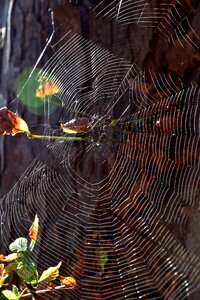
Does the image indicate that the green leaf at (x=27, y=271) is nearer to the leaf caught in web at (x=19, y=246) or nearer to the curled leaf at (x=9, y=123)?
the leaf caught in web at (x=19, y=246)

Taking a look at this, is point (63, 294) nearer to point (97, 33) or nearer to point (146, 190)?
point (146, 190)

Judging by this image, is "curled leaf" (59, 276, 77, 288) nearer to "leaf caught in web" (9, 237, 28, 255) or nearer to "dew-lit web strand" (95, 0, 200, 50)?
"leaf caught in web" (9, 237, 28, 255)

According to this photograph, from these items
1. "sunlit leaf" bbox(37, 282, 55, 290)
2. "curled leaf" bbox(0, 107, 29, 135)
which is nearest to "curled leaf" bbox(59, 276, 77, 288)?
"sunlit leaf" bbox(37, 282, 55, 290)

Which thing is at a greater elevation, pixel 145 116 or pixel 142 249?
pixel 145 116

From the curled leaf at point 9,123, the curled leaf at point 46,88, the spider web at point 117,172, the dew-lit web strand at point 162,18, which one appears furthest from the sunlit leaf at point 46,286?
the dew-lit web strand at point 162,18

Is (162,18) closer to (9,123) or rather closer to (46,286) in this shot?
(9,123)

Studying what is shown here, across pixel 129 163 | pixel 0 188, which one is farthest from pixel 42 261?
pixel 129 163

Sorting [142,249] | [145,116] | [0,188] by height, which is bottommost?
[142,249]
